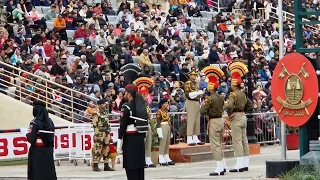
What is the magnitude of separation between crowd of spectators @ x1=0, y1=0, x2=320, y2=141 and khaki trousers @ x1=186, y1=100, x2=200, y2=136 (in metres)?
2.26

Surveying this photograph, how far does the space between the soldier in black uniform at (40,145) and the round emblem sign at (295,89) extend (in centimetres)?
398

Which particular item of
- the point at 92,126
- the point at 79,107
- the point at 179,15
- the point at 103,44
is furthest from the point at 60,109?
the point at 179,15

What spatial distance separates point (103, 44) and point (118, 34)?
136 cm

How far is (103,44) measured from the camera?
33.0m

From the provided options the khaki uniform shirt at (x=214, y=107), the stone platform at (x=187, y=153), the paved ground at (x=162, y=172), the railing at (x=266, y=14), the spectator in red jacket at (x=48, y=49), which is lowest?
the paved ground at (x=162, y=172)

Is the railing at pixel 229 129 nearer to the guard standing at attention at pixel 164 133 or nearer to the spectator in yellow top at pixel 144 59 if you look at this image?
the guard standing at attention at pixel 164 133

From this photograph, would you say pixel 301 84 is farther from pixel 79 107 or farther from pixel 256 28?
pixel 256 28

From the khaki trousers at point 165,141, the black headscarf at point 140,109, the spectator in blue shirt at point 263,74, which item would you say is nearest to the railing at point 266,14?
the spectator in blue shirt at point 263,74

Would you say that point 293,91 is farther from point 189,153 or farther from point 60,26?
point 60,26

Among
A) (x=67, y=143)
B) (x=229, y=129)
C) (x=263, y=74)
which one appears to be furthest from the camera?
(x=263, y=74)

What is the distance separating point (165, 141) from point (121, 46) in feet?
30.8

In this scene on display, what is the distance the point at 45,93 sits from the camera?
1079 inches

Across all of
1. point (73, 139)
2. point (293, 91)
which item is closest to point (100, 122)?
point (73, 139)

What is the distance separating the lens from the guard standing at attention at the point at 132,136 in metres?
18.0
